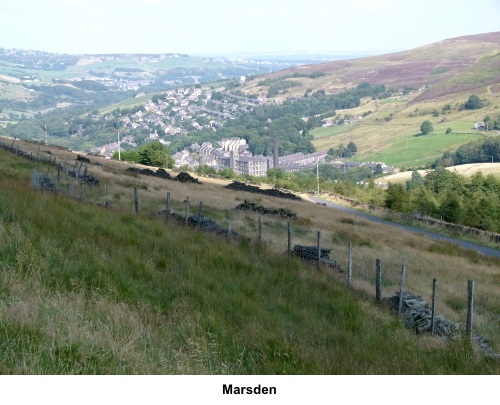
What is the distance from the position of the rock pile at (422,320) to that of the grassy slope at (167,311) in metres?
0.82

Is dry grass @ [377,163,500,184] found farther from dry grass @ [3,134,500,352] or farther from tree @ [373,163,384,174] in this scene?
dry grass @ [3,134,500,352]

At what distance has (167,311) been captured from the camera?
8289 millimetres

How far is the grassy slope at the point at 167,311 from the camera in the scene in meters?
6.04

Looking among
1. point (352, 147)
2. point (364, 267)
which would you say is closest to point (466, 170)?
point (352, 147)

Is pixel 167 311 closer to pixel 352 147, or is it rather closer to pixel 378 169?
pixel 378 169

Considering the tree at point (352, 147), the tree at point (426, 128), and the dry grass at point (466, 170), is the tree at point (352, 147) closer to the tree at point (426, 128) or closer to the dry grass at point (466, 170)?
the tree at point (426, 128)

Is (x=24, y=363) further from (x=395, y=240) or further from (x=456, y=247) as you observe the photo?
(x=456, y=247)

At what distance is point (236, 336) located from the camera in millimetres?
7500

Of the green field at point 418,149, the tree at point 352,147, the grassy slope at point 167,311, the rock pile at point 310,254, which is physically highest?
the grassy slope at point 167,311

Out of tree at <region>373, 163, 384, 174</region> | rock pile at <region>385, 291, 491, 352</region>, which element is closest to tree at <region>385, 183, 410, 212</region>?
rock pile at <region>385, 291, 491, 352</region>

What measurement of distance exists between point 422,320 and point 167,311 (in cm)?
584

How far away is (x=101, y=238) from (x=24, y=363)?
6418 millimetres

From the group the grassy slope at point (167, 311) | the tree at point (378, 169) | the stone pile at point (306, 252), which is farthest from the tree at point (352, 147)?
the grassy slope at point (167, 311)

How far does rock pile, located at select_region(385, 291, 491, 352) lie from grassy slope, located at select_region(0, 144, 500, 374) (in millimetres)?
820
